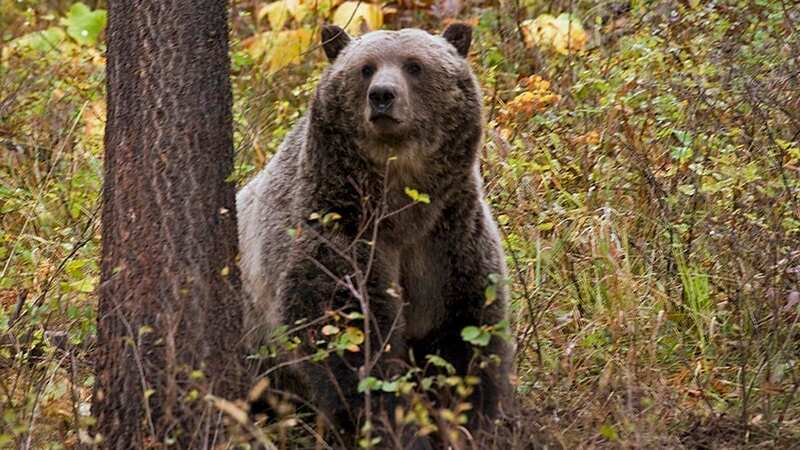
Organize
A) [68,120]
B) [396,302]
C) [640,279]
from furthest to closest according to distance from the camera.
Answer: [68,120] → [640,279] → [396,302]

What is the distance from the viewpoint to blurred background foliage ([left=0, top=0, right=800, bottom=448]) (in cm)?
512

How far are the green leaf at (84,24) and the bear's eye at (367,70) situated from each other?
4.30 metres

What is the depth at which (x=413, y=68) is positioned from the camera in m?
5.42

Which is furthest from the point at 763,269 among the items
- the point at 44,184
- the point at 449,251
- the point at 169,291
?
the point at 44,184

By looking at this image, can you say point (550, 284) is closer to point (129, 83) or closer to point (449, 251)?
point (449, 251)

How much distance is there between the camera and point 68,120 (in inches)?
315

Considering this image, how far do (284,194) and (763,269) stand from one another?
199 centimetres

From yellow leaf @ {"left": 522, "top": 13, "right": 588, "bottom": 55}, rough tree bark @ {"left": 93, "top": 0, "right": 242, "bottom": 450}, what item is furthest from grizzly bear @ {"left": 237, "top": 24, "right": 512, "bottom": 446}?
yellow leaf @ {"left": 522, "top": 13, "right": 588, "bottom": 55}

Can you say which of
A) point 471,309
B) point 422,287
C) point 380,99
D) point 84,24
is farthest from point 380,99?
point 84,24

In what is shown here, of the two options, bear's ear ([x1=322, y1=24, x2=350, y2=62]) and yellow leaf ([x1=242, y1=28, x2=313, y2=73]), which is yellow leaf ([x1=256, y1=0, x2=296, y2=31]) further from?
bear's ear ([x1=322, y1=24, x2=350, y2=62])

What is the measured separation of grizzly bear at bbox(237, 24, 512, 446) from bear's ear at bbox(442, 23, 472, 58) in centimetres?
3

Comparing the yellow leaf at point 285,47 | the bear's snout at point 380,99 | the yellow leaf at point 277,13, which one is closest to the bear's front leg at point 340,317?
the bear's snout at point 380,99

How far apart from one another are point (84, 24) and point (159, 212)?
4.95 metres

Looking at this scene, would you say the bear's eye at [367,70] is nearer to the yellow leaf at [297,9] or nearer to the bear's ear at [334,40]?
the bear's ear at [334,40]
